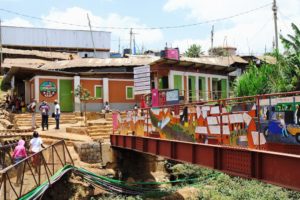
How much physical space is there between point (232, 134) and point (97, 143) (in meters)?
14.5

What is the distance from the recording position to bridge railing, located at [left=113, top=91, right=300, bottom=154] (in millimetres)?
10797

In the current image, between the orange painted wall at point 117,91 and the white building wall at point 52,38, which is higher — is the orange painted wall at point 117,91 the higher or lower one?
the lower one

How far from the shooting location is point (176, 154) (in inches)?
666

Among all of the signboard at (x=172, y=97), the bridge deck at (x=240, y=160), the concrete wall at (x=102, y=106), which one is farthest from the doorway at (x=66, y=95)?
the bridge deck at (x=240, y=160)

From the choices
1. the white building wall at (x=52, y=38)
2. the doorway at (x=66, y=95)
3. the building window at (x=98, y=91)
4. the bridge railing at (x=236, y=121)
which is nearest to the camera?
the bridge railing at (x=236, y=121)

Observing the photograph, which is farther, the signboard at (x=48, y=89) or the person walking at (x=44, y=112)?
the signboard at (x=48, y=89)

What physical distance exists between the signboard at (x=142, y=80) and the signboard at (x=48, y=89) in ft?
25.7

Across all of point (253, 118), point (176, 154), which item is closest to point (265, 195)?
point (176, 154)

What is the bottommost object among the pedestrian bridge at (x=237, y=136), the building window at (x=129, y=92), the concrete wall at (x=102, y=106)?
the pedestrian bridge at (x=237, y=136)

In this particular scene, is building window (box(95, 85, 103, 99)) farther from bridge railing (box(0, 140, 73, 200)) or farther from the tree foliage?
bridge railing (box(0, 140, 73, 200))

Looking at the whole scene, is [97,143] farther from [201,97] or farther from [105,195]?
[201,97]

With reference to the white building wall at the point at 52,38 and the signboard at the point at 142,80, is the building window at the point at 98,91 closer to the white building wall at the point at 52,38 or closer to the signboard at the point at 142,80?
the signboard at the point at 142,80

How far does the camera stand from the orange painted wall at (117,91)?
4188cm

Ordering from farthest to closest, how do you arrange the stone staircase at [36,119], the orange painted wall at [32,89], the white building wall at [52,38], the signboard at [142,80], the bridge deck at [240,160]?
the white building wall at [52,38]
the orange painted wall at [32,89]
the signboard at [142,80]
the stone staircase at [36,119]
the bridge deck at [240,160]
